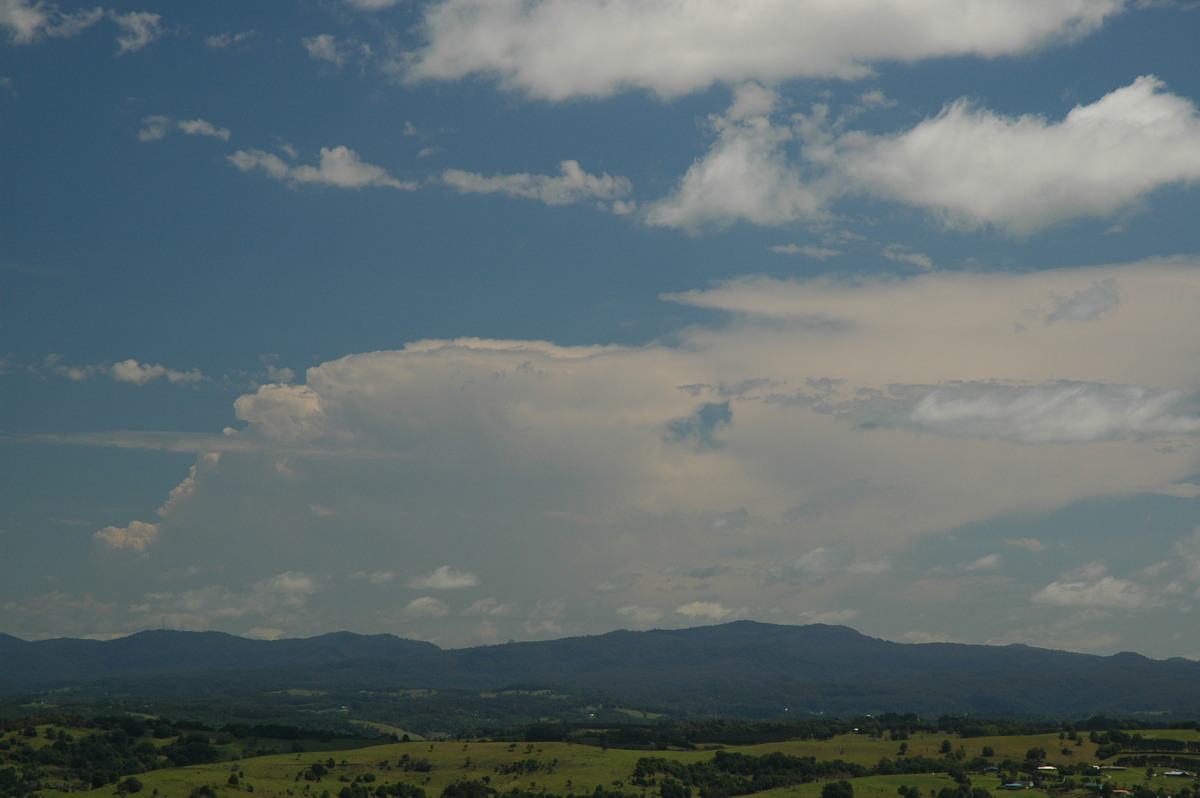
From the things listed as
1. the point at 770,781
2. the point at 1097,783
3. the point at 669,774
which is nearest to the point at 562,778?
the point at 669,774

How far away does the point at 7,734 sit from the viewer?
19525cm

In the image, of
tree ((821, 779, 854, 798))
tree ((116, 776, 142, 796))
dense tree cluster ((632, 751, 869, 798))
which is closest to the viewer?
tree ((116, 776, 142, 796))

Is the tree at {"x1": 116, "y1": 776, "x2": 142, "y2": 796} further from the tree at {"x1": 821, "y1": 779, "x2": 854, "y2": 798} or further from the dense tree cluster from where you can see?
the tree at {"x1": 821, "y1": 779, "x2": 854, "y2": 798}

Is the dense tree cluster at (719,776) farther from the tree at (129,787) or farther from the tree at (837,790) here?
the tree at (129,787)

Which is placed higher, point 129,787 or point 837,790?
point 129,787

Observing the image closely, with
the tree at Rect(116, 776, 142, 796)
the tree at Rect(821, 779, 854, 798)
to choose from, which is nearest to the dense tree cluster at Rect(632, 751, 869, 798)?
the tree at Rect(821, 779, 854, 798)

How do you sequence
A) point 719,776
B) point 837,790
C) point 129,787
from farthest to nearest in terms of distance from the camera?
A: point 719,776 → point 837,790 → point 129,787

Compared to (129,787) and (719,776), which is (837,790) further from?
(129,787)

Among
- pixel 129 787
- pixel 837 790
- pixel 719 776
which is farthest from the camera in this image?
pixel 719 776

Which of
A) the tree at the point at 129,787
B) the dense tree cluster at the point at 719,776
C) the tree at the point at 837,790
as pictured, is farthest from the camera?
the dense tree cluster at the point at 719,776

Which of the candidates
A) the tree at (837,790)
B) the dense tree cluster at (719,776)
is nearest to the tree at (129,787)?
the dense tree cluster at (719,776)

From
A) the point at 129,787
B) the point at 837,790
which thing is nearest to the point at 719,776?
the point at 837,790

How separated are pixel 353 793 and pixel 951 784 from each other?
99952 millimetres

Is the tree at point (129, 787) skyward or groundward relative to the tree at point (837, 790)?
skyward
